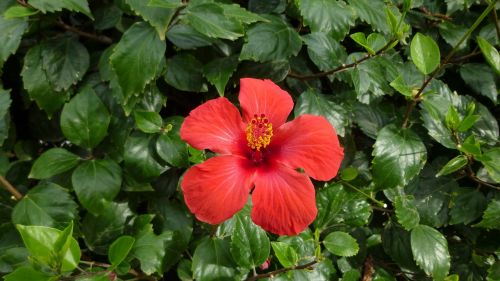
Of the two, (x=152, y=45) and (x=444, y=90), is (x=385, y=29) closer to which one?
(x=444, y=90)

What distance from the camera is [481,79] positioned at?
1554 millimetres

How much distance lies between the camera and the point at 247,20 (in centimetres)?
116

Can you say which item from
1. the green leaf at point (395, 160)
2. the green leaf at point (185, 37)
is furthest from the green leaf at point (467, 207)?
the green leaf at point (185, 37)

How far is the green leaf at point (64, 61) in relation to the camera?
51.9 inches

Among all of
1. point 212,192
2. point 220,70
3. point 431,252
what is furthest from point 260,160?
point 431,252

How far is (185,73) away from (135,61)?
212 mm

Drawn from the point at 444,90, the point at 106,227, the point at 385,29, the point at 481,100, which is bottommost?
the point at 106,227

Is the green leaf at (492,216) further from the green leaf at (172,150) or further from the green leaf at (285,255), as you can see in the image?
the green leaf at (172,150)

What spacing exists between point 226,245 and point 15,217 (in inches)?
23.1

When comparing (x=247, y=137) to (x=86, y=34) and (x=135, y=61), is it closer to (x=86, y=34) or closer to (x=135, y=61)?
(x=135, y=61)

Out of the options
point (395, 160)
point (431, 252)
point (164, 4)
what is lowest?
point (431, 252)

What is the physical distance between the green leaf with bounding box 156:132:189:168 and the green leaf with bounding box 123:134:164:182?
0.04 m

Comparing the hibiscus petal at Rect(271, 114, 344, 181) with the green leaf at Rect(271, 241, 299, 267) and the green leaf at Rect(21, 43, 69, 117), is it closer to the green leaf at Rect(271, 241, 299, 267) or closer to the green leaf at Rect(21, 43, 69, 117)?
the green leaf at Rect(271, 241, 299, 267)

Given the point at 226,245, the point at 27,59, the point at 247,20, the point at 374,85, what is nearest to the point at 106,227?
the point at 226,245
